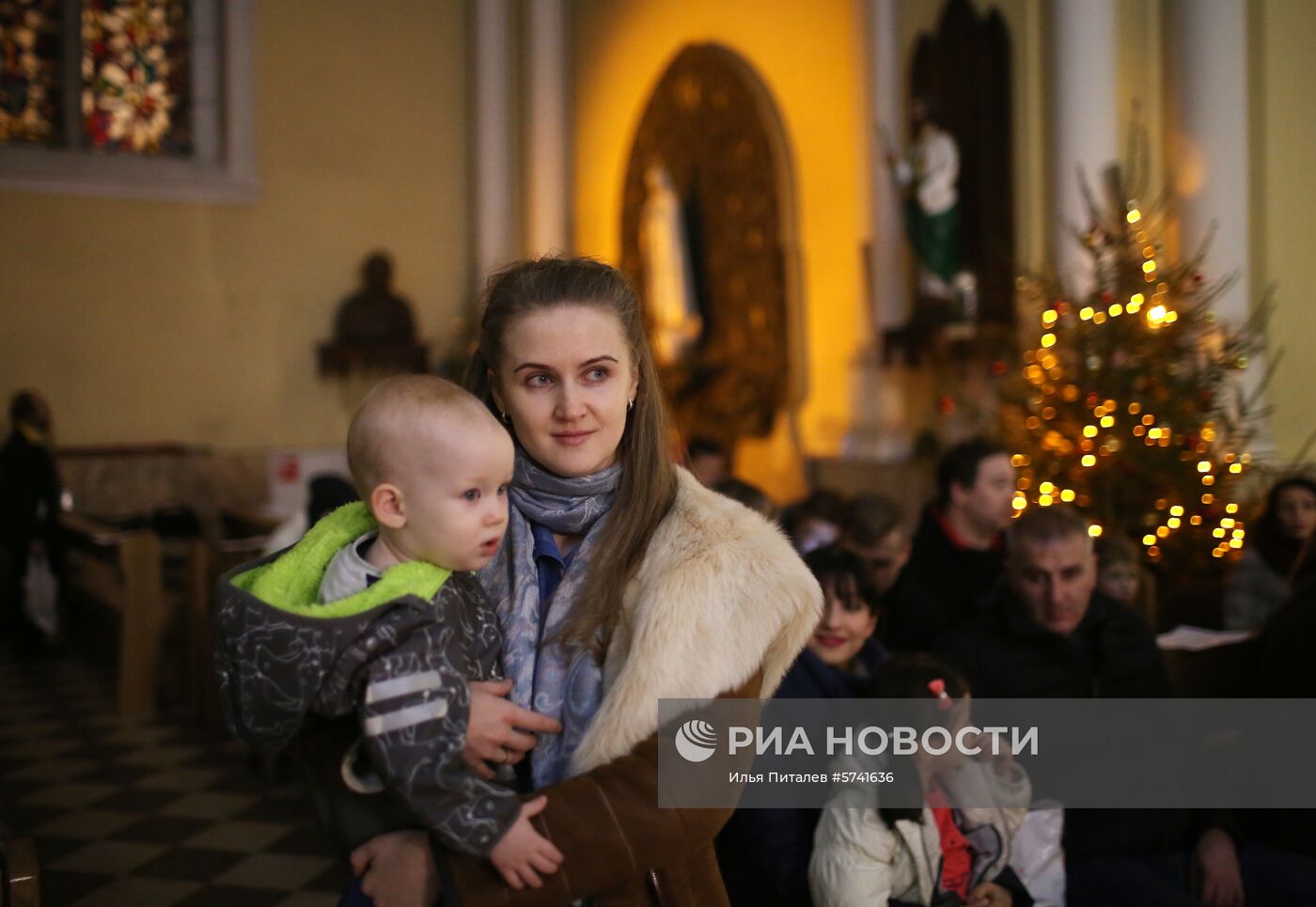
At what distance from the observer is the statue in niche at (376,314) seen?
11.3 meters

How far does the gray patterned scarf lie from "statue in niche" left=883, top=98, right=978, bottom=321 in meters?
5.65

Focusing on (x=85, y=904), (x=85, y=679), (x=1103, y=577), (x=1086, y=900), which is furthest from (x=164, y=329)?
(x=1086, y=900)

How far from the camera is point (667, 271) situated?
10156mm

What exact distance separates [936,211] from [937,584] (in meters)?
3.70

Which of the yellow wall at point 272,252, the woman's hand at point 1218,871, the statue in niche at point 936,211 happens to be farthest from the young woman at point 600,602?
the yellow wall at point 272,252

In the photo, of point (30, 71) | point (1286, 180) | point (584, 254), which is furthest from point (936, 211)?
point (30, 71)

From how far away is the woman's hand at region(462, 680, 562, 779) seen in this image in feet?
4.72

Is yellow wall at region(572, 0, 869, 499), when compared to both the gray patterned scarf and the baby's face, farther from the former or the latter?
the baby's face

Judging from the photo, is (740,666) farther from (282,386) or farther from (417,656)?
(282,386)

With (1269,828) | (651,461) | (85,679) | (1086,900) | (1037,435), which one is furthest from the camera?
(85,679)

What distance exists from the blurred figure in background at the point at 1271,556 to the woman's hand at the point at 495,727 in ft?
13.0

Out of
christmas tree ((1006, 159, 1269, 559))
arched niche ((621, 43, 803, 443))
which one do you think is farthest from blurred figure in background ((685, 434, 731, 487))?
arched niche ((621, 43, 803, 443))

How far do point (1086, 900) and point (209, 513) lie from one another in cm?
932

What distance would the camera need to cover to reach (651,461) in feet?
5.50
